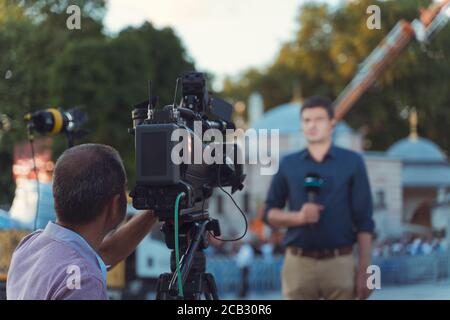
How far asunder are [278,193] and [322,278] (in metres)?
Result: 0.64

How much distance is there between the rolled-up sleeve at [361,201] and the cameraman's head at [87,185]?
2703 millimetres

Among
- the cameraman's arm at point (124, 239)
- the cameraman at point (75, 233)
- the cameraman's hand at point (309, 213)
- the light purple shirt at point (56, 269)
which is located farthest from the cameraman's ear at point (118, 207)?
the cameraman's hand at point (309, 213)

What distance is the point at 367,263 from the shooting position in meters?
5.11

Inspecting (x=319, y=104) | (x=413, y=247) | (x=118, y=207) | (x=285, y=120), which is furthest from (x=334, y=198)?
(x=285, y=120)

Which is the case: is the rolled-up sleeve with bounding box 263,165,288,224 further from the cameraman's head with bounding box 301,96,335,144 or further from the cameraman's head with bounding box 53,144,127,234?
the cameraman's head with bounding box 53,144,127,234

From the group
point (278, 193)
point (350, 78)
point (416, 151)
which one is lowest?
point (278, 193)

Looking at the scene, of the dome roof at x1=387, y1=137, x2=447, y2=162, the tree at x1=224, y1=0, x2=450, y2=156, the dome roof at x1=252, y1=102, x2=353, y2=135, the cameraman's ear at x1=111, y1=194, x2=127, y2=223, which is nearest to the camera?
the cameraman's ear at x1=111, y1=194, x2=127, y2=223

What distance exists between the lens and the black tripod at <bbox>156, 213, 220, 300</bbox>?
320 cm

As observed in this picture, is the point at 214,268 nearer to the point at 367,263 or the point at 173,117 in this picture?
the point at 367,263

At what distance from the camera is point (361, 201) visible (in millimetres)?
5238

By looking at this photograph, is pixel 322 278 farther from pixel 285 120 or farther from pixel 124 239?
pixel 285 120

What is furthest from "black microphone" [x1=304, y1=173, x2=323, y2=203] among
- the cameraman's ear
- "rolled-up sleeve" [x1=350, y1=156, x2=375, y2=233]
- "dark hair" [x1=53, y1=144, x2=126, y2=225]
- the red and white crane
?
the red and white crane

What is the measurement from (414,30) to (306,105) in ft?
51.0

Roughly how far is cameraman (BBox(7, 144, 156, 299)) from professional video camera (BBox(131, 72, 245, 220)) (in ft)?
0.30
